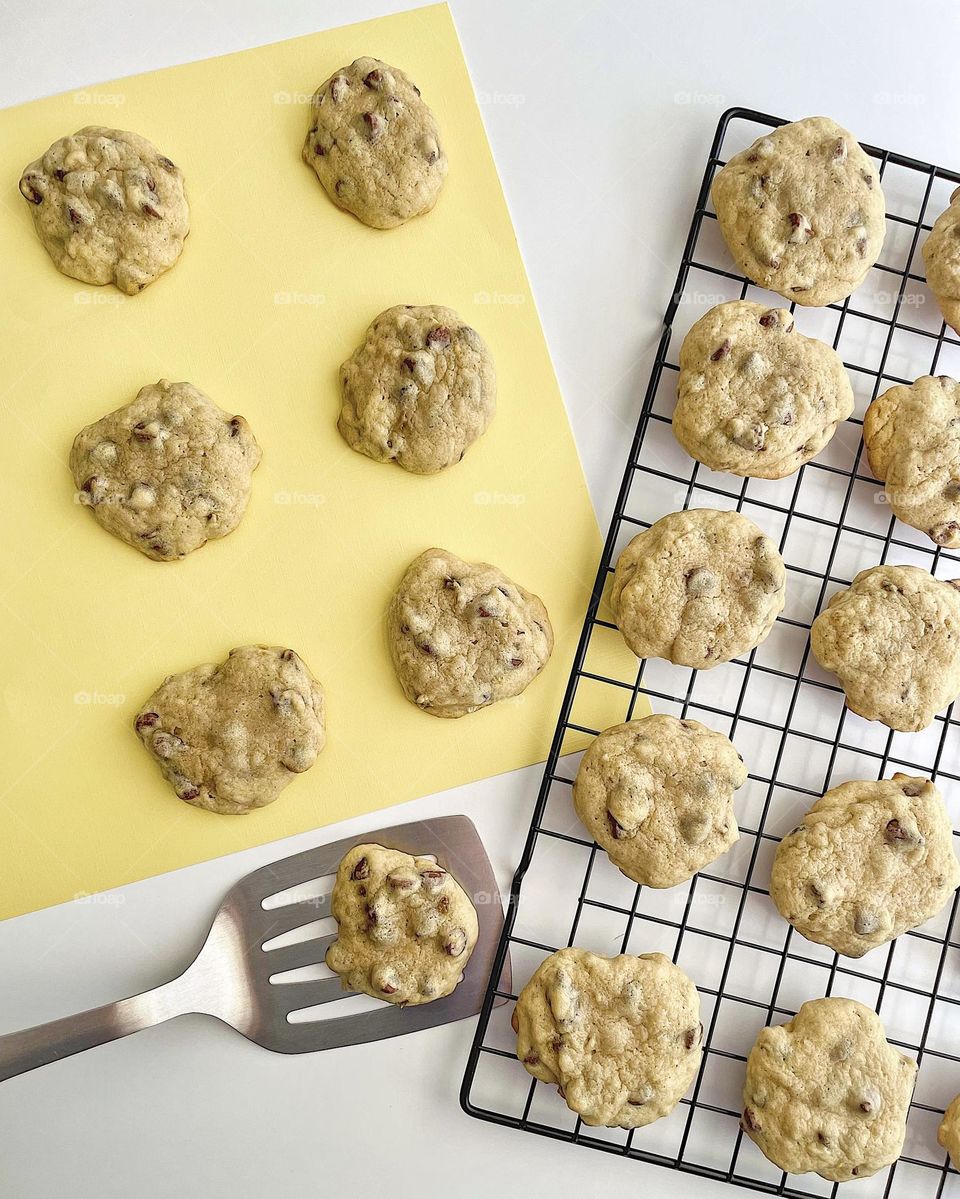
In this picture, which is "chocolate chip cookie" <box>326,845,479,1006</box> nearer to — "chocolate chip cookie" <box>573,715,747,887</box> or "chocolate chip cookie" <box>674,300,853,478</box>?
"chocolate chip cookie" <box>573,715,747,887</box>

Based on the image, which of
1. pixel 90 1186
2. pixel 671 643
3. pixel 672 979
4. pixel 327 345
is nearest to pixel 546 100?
pixel 327 345

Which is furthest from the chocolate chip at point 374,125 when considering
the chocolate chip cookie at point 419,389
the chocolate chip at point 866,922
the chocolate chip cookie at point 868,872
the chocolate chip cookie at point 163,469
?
the chocolate chip at point 866,922

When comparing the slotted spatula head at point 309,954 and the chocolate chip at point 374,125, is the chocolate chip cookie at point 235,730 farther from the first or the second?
the chocolate chip at point 374,125

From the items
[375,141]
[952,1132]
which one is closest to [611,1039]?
[952,1132]

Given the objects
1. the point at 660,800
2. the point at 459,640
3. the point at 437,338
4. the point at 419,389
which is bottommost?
the point at 660,800

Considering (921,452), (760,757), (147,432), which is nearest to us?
(147,432)

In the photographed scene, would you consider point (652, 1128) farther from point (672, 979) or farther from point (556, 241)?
point (556, 241)

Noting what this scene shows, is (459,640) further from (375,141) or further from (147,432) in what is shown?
(375,141)
